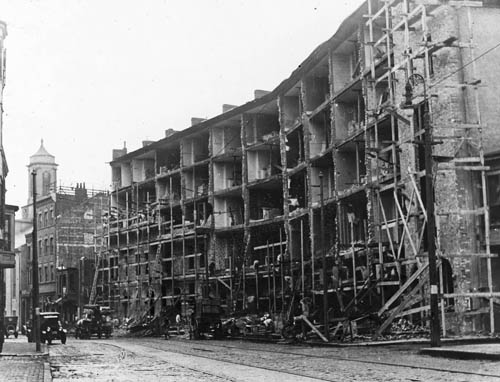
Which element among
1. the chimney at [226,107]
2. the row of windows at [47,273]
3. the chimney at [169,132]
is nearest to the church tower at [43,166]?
the row of windows at [47,273]

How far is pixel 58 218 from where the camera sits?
3091 inches

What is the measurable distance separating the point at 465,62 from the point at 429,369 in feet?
53.8

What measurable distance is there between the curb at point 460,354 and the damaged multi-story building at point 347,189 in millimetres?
3044

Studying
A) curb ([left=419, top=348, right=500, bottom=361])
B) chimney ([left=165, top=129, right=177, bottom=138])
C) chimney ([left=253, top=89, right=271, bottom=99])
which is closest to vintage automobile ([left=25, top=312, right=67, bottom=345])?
chimney ([left=253, top=89, right=271, bottom=99])

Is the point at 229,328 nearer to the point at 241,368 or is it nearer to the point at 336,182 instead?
the point at 336,182

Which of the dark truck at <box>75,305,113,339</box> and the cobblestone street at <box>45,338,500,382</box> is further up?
the cobblestone street at <box>45,338,500,382</box>

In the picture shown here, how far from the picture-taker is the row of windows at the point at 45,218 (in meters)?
80.3

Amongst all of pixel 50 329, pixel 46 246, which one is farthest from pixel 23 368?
pixel 46 246

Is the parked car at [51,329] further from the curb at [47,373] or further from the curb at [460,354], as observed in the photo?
the curb at [460,354]

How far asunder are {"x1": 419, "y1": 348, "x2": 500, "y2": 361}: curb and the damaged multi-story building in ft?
9.99

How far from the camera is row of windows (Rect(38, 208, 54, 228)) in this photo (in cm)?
8031

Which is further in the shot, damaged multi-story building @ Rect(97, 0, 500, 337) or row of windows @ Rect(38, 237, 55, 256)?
row of windows @ Rect(38, 237, 55, 256)

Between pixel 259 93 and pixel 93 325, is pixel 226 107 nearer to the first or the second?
pixel 259 93

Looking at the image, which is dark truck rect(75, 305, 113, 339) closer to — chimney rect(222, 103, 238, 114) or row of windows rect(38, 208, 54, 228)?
chimney rect(222, 103, 238, 114)
